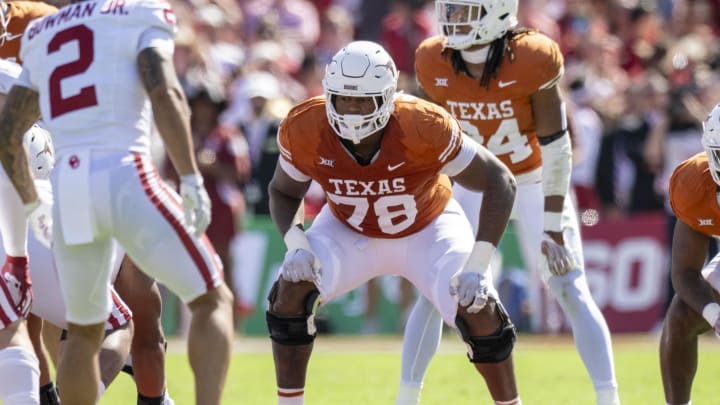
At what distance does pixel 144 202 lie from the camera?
5.07 metres

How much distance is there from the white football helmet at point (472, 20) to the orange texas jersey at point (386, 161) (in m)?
0.76

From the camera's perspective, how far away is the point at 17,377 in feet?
17.9

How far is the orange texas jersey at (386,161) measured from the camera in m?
5.87

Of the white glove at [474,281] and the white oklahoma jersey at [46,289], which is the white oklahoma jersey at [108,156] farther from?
the white glove at [474,281]

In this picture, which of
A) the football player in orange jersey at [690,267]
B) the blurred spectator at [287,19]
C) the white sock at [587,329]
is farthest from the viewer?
the blurred spectator at [287,19]

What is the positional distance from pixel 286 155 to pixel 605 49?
8.63 metres

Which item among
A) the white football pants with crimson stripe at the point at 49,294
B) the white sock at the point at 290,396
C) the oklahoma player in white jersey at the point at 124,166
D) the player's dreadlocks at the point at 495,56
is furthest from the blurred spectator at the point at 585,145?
the oklahoma player in white jersey at the point at 124,166

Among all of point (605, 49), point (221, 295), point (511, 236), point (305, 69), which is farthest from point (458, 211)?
point (605, 49)

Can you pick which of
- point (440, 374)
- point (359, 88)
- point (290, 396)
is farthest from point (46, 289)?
point (440, 374)

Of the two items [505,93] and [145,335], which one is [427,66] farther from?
[145,335]

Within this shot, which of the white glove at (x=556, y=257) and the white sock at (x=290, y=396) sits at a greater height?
the white glove at (x=556, y=257)

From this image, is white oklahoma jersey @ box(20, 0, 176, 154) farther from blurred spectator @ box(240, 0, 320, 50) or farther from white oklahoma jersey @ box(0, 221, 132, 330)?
blurred spectator @ box(240, 0, 320, 50)

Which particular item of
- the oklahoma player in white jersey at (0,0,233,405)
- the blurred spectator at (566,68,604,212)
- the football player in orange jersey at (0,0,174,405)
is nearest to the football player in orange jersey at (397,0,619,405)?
the football player in orange jersey at (0,0,174,405)

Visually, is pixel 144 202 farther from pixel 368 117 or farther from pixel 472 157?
pixel 472 157
